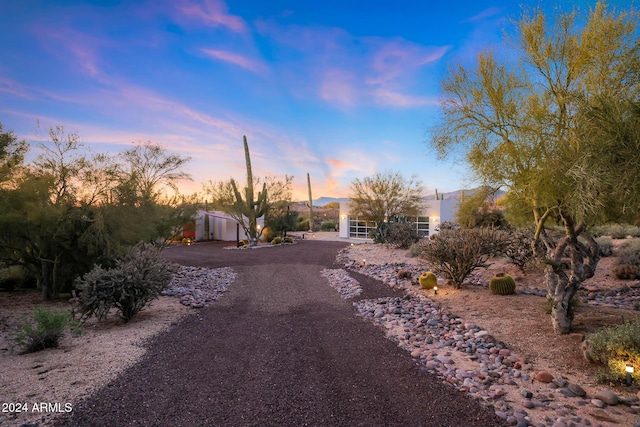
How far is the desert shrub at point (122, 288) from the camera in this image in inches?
242

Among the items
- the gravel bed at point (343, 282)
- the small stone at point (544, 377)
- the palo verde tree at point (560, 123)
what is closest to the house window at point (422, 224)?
the gravel bed at point (343, 282)

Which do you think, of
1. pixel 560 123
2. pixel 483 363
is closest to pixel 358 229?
pixel 560 123

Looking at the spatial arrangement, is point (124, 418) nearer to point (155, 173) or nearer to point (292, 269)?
point (292, 269)

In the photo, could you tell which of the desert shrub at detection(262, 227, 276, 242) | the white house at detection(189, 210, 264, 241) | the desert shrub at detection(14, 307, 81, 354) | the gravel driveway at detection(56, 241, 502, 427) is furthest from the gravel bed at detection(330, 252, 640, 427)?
the white house at detection(189, 210, 264, 241)

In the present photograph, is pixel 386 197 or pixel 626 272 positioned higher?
pixel 386 197

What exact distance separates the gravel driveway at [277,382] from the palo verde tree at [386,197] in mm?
17562

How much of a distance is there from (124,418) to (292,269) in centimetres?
1000

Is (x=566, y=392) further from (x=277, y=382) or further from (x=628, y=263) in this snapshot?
(x=628, y=263)

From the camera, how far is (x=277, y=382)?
375 cm

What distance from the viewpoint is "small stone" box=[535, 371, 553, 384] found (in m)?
3.74

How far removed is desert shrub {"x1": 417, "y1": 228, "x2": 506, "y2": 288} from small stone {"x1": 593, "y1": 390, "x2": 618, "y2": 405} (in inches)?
203

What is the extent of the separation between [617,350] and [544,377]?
0.80m

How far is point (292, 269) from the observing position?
13016mm

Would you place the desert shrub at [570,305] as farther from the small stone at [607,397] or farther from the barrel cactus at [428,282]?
the barrel cactus at [428,282]
